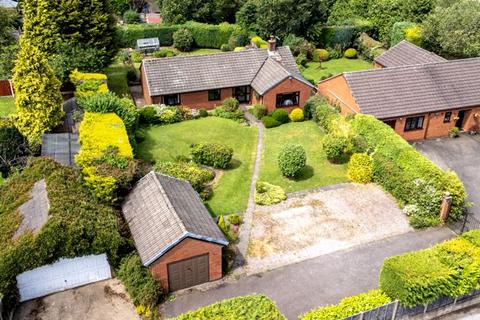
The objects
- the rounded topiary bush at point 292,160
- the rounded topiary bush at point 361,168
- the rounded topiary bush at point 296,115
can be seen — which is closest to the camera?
the rounded topiary bush at point 292,160

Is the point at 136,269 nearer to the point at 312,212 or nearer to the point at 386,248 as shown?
the point at 312,212

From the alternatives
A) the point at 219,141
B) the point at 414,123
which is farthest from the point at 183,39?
the point at 414,123

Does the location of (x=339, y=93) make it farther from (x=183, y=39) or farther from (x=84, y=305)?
(x=84, y=305)

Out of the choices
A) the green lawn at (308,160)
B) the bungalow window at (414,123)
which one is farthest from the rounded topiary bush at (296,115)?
the bungalow window at (414,123)

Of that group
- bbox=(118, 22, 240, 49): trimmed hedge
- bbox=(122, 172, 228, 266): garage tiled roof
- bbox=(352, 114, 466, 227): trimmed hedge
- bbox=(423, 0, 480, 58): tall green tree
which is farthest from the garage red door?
bbox=(118, 22, 240, 49): trimmed hedge

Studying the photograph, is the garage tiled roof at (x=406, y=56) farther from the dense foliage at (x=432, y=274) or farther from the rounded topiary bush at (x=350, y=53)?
the dense foliage at (x=432, y=274)

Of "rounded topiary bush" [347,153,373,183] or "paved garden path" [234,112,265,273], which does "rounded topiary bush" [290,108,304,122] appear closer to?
"paved garden path" [234,112,265,273]
